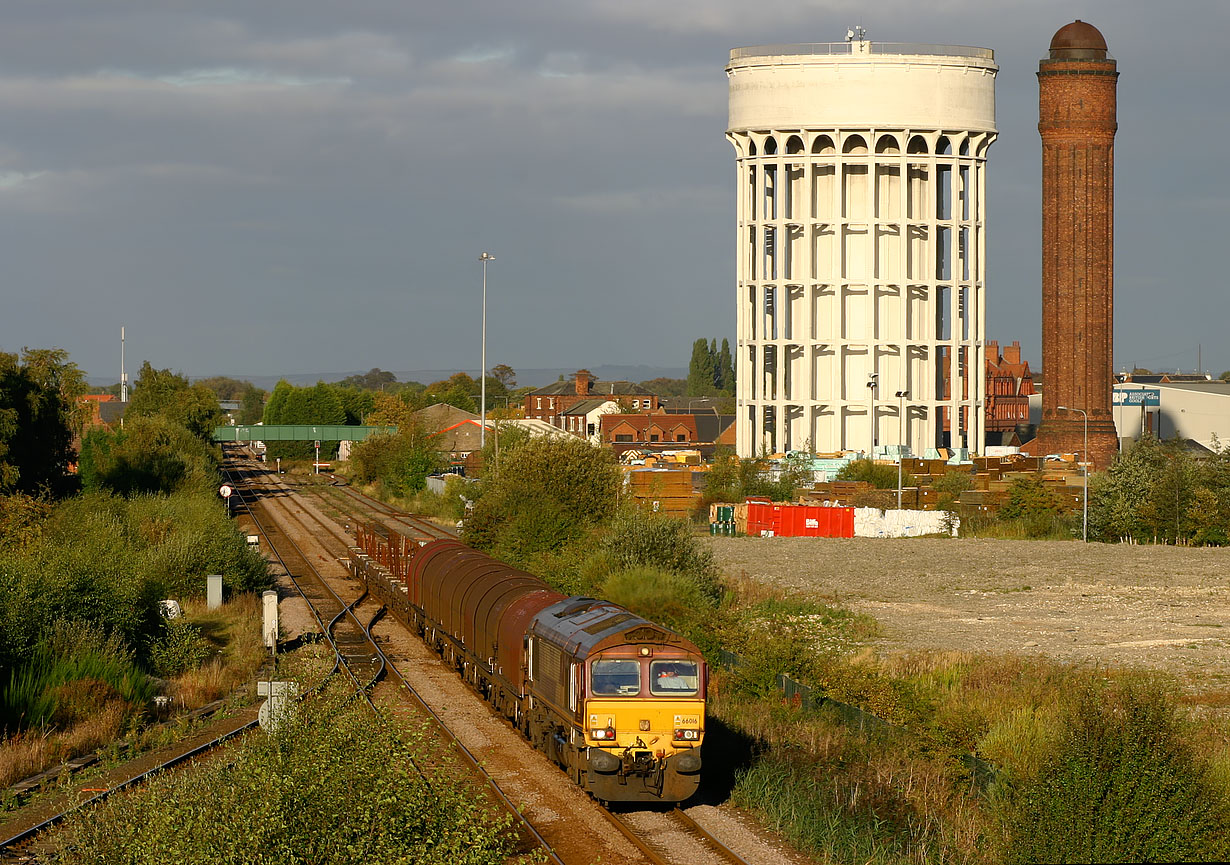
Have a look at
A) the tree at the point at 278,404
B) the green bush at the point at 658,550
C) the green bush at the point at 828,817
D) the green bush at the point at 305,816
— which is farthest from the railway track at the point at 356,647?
the tree at the point at 278,404

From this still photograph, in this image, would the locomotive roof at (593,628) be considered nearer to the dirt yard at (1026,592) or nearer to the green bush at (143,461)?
the dirt yard at (1026,592)

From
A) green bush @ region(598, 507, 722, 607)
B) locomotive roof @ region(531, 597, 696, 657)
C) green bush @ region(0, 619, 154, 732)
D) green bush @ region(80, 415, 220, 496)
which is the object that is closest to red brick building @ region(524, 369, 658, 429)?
green bush @ region(80, 415, 220, 496)

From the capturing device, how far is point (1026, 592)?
49.8 m

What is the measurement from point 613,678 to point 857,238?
87.1m

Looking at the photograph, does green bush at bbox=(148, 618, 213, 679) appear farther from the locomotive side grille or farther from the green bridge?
the green bridge

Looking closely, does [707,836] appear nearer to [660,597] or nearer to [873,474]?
[660,597]

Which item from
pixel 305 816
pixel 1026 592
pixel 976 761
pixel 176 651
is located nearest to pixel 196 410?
pixel 1026 592

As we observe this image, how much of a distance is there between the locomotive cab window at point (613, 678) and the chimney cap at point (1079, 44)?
100852mm

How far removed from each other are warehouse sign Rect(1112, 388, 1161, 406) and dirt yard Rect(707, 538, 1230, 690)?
62419 mm

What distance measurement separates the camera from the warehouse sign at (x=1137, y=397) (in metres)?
127

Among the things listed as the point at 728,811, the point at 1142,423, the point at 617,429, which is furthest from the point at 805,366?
the point at 728,811

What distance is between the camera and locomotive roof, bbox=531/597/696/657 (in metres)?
20.3

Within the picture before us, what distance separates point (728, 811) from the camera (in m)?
20.6

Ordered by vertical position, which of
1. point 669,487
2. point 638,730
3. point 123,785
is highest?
point 638,730
